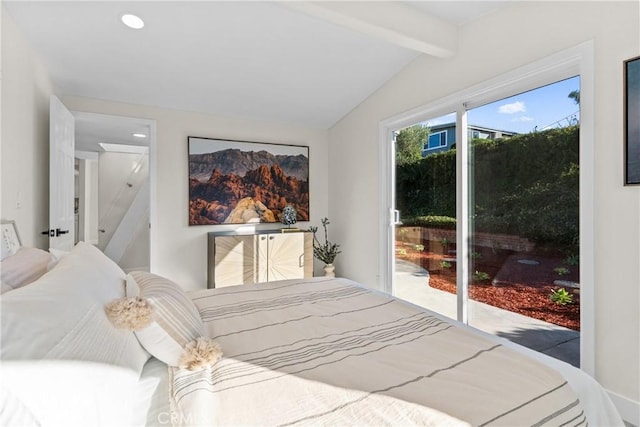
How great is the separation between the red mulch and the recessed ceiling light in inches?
128

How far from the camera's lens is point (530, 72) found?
221 centimetres

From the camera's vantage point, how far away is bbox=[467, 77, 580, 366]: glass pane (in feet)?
7.00

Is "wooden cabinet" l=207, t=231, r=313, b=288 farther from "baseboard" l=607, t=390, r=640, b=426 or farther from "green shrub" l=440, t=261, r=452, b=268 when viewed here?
"baseboard" l=607, t=390, r=640, b=426

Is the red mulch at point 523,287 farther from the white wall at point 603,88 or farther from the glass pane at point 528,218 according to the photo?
the white wall at point 603,88

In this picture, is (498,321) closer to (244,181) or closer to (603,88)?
(603,88)

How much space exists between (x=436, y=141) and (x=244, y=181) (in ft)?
7.87

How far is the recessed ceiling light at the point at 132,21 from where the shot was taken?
2.37 metres

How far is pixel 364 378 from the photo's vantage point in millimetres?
1087

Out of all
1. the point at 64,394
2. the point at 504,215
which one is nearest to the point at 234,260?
the point at 504,215

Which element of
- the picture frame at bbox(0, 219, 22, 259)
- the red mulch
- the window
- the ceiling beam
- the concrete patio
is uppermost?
the ceiling beam

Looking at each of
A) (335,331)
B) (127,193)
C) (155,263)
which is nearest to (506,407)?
(335,331)

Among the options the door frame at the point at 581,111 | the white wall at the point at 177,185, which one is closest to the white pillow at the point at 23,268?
the white wall at the point at 177,185

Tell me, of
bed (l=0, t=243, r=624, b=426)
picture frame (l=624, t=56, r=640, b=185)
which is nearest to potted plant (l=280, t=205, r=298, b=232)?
bed (l=0, t=243, r=624, b=426)

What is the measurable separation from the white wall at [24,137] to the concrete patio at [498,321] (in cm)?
337
